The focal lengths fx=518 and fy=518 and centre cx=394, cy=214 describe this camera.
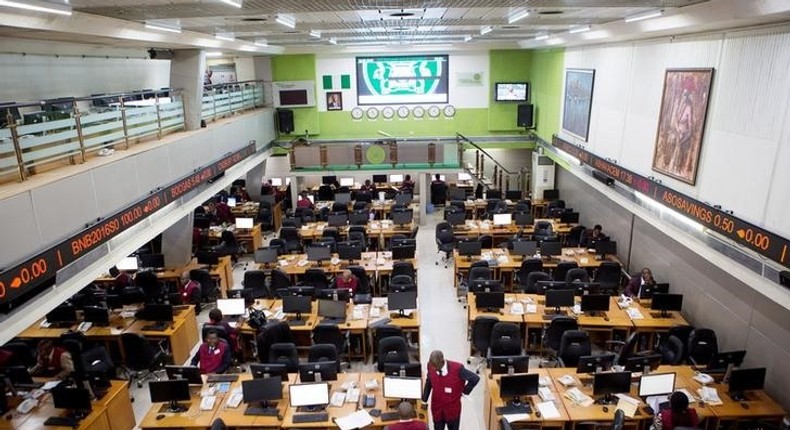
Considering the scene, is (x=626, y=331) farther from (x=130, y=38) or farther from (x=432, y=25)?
(x=130, y=38)

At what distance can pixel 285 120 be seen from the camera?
2058cm

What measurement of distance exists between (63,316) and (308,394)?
20.6 ft

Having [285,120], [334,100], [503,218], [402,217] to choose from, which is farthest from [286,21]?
[334,100]

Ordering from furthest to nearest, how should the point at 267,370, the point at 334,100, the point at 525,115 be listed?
the point at 334,100 < the point at 525,115 < the point at 267,370

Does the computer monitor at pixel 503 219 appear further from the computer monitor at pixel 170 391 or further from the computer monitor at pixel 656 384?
the computer monitor at pixel 170 391

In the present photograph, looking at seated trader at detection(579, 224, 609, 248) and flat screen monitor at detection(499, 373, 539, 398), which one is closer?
flat screen monitor at detection(499, 373, 539, 398)

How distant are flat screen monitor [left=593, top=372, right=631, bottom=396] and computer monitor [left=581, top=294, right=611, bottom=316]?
2.63 meters

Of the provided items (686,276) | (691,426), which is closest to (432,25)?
(686,276)

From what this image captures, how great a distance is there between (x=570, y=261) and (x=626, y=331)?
287 centimetres

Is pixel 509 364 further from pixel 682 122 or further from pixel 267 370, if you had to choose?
pixel 682 122

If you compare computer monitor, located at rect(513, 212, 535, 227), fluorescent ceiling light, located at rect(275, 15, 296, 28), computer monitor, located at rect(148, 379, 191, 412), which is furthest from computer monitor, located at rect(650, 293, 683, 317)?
fluorescent ceiling light, located at rect(275, 15, 296, 28)

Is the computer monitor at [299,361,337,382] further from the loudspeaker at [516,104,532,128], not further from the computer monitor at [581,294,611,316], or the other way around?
the loudspeaker at [516,104,532,128]

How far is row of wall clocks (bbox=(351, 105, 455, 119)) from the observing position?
2109 centimetres

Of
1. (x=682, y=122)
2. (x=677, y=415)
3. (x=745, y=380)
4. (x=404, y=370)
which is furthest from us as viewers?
(x=682, y=122)
